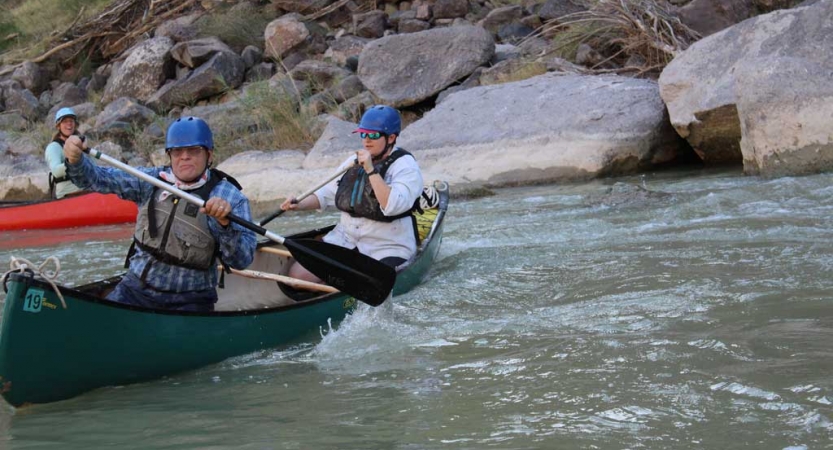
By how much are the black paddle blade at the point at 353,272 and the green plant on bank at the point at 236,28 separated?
13.7m

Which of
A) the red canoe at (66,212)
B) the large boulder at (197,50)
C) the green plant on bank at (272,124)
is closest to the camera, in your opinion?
the red canoe at (66,212)

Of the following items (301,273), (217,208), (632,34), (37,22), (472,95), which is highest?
(37,22)

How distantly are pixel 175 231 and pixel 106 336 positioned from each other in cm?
56

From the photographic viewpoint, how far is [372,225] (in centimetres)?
575

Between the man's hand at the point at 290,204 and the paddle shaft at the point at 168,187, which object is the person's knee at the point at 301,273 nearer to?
the man's hand at the point at 290,204

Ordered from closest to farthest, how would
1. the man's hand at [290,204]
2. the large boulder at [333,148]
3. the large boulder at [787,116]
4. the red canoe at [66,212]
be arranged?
1. the man's hand at [290,204]
2. the large boulder at [787,116]
3. the red canoe at [66,212]
4. the large boulder at [333,148]

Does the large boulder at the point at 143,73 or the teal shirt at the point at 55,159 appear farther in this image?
the large boulder at the point at 143,73

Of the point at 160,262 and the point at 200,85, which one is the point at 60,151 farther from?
the point at 200,85

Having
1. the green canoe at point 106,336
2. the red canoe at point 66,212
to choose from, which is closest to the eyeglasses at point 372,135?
the green canoe at point 106,336

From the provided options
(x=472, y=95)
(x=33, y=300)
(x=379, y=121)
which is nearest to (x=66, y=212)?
(x=472, y=95)

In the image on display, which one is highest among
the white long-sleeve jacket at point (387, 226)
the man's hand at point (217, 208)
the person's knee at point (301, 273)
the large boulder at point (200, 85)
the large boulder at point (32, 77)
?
the large boulder at point (32, 77)

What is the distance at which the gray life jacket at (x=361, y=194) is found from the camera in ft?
18.3

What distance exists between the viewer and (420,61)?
45.2 ft

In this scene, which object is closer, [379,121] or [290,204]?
[379,121]
